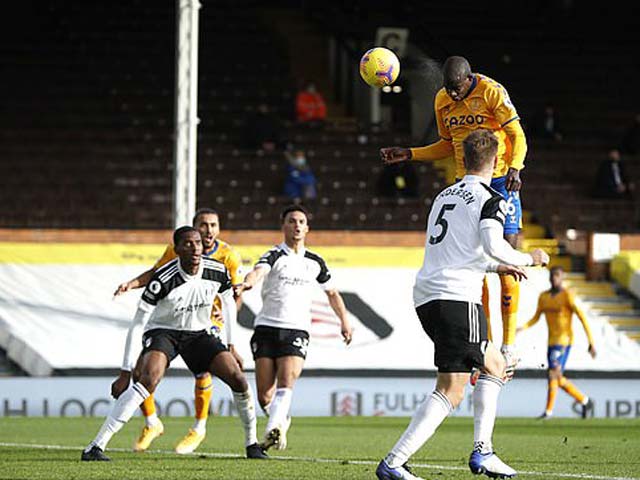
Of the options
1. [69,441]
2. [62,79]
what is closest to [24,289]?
[69,441]

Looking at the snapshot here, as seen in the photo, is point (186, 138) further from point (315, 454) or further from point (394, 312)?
point (315, 454)

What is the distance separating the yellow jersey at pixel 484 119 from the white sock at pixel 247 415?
238cm

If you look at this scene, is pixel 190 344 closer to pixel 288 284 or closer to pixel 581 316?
pixel 288 284

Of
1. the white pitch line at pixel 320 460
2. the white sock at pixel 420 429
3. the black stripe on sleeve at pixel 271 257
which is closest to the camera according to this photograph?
the white sock at pixel 420 429

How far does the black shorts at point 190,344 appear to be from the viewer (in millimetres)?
11516

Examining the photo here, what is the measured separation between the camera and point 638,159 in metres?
30.2

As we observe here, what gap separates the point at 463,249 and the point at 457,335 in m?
0.52

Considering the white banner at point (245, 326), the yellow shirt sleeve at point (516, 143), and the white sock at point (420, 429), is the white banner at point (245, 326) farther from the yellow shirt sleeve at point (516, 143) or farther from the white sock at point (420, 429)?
the white sock at point (420, 429)

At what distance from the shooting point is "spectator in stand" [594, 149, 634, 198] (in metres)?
28.5

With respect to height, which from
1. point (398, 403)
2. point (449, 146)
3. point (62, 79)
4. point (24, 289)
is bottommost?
point (398, 403)

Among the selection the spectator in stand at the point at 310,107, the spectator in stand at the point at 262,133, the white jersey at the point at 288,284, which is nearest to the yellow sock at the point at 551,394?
the white jersey at the point at 288,284

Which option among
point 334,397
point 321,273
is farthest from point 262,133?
point 321,273

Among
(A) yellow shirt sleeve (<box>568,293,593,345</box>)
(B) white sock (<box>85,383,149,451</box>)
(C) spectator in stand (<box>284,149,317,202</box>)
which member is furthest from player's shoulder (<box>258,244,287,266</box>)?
(C) spectator in stand (<box>284,149,317,202</box>)

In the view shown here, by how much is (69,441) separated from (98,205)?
13.1 m
